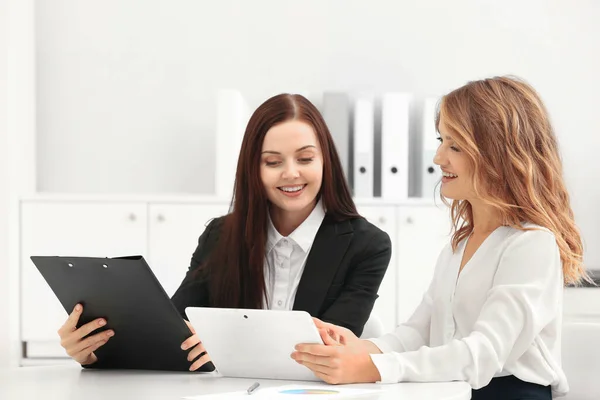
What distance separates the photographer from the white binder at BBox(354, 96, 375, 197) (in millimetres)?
3352

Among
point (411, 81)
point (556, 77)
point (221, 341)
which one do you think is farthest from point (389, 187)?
point (221, 341)

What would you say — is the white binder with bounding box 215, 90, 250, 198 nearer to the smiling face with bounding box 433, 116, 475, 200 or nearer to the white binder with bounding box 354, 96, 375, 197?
the white binder with bounding box 354, 96, 375, 197

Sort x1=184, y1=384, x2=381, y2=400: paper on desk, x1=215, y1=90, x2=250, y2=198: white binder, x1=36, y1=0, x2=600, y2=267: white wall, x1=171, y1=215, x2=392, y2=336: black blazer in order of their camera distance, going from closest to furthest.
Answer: x1=184, y1=384, x2=381, y2=400: paper on desk < x1=171, y1=215, x2=392, y2=336: black blazer < x1=215, y1=90, x2=250, y2=198: white binder < x1=36, y1=0, x2=600, y2=267: white wall

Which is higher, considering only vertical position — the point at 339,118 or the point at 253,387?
the point at 339,118

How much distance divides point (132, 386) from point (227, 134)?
6.43 ft

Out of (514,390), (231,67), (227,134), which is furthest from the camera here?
(231,67)

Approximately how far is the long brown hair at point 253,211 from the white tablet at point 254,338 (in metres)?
0.47

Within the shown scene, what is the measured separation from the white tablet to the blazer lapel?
47 centimetres

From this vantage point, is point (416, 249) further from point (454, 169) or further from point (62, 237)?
point (454, 169)

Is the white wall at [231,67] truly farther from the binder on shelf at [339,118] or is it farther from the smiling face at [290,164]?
the smiling face at [290,164]

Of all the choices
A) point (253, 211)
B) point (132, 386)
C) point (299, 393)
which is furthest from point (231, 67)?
point (299, 393)

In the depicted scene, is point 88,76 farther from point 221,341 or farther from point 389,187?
point 221,341

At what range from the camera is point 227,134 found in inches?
131

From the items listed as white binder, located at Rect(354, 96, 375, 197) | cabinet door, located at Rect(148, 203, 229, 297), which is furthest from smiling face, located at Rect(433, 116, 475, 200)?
cabinet door, located at Rect(148, 203, 229, 297)
